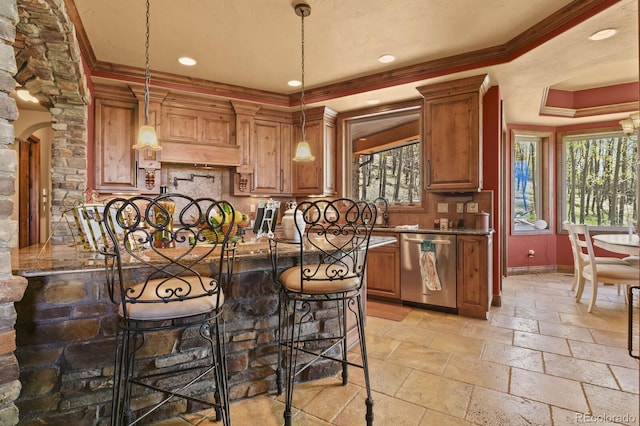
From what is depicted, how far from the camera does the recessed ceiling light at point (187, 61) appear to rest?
3.61 m

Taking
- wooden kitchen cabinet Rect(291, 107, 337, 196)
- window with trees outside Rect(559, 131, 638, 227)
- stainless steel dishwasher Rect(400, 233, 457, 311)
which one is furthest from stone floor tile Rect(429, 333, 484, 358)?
window with trees outside Rect(559, 131, 638, 227)

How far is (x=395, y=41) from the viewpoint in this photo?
10.6 ft

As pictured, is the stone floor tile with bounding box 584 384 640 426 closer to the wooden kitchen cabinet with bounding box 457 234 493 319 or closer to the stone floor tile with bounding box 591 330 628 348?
the stone floor tile with bounding box 591 330 628 348

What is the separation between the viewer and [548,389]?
2.06 metres

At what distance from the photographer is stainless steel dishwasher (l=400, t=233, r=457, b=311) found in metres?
3.53

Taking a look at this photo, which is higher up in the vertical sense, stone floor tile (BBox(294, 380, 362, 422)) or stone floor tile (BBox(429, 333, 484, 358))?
stone floor tile (BBox(429, 333, 484, 358))

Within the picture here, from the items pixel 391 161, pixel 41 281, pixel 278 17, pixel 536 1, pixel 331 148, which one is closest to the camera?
pixel 41 281

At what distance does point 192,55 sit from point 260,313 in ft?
9.53

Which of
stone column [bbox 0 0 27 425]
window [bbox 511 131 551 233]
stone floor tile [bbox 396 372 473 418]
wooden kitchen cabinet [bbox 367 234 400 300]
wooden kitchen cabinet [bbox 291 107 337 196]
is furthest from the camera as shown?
window [bbox 511 131 551 233]

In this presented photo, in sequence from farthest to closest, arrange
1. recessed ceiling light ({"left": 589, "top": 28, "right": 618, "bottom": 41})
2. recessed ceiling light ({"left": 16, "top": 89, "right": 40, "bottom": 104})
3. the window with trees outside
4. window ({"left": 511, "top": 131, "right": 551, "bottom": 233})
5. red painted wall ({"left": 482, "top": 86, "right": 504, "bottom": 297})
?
window ({"left": 511, "top": 131, "right": 551, "bottom": 233}) → the window with trees outside → recessed ceiling light ({"left": 16, "top": 89, "right": 40, "bottom": 104}) → red painted wall ({"left": 482, "top": 86, "right": 504, "bottom": 297}) → recessed ceiling light ({"left": 589, "top": 28, "right": 618, "bottom": 41})

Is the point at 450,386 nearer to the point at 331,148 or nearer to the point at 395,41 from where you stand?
the point at 395,41

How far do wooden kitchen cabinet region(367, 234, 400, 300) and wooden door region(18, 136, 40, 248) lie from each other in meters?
5.50

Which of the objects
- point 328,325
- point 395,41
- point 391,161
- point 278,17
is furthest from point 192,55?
point 328,325

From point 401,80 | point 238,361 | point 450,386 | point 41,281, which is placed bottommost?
point 450,386
